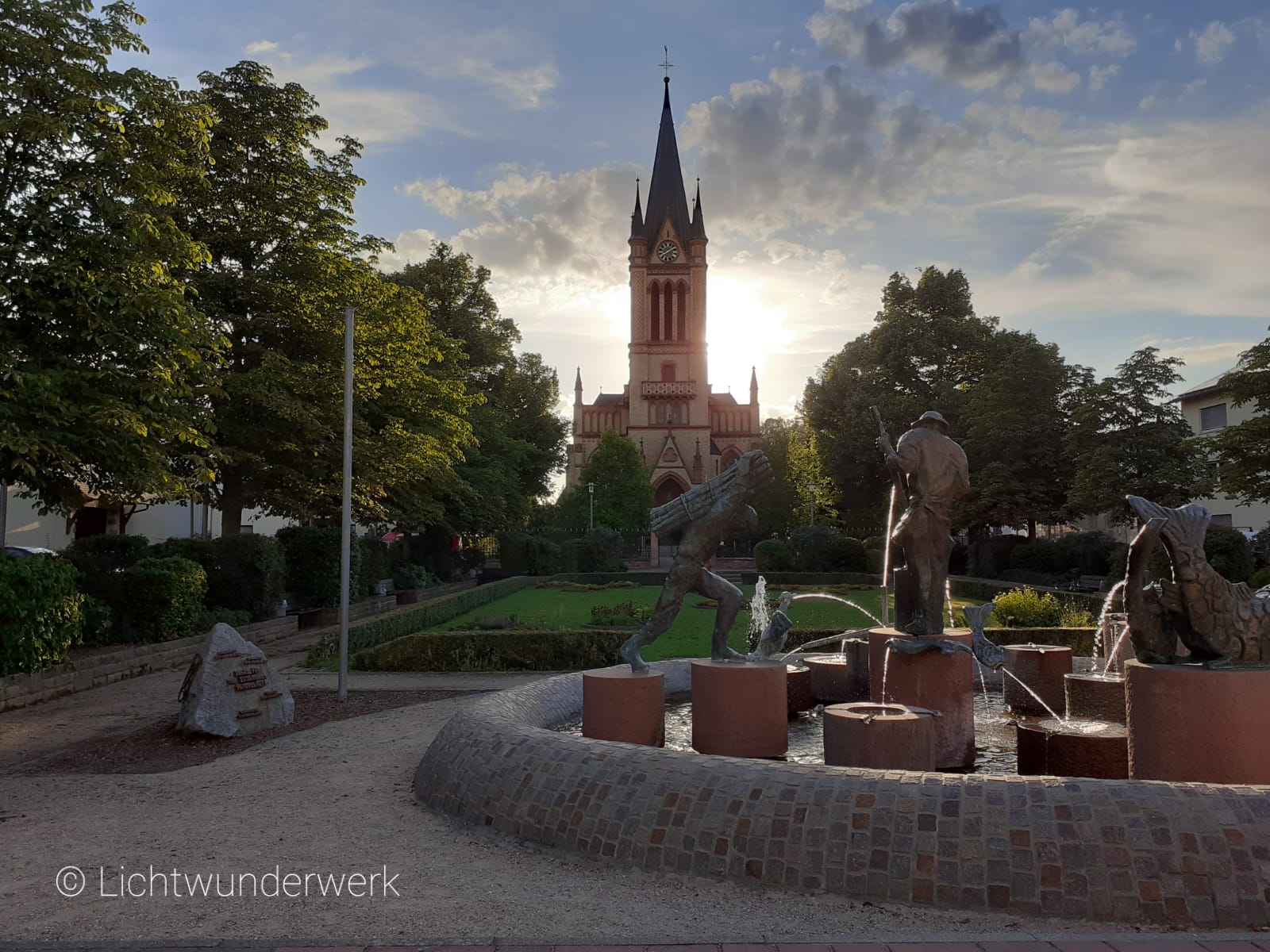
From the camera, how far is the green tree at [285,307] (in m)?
19.5

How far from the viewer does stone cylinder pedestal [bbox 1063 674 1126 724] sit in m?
7.77

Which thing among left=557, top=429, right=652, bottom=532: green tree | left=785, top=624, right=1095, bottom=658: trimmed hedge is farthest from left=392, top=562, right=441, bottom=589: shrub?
left=557, top=429, right=652, bottom=532: green tree

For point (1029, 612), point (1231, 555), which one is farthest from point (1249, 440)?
point (1029, 612)

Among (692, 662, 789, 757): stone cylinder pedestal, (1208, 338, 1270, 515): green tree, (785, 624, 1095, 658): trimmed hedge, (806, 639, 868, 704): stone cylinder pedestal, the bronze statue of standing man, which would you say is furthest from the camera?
(1208, 338, 1270, 515): green tree

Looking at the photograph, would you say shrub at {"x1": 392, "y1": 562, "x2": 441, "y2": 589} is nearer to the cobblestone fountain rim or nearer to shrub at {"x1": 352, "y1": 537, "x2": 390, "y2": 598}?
shrub at {"x1": 352, "y1": 537, "x2": 390, "y2": 598}

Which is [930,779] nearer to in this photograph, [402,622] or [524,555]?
Answer: [402,622]

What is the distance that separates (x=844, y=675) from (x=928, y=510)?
8.42 ft

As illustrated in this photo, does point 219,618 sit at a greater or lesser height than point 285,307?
lesser

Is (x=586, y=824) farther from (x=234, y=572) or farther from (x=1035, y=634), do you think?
(x=234, y=572)

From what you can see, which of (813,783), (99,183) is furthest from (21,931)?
(99,183)

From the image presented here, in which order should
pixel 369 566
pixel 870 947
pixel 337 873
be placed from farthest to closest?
pixel 369 566, pixel 337 873, pixel 870 947

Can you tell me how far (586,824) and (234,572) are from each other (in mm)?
15744

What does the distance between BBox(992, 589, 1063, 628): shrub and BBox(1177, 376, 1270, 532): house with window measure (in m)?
26.3

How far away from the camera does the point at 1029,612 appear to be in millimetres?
17750
